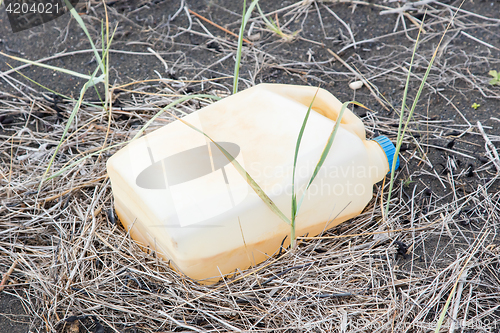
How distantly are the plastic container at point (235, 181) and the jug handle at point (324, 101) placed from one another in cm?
1

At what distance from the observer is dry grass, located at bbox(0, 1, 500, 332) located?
1.21 meters

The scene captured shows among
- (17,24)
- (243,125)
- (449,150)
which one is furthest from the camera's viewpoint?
(17,24)

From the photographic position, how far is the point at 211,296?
1.20 metres

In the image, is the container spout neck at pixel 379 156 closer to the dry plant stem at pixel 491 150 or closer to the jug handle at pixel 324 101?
the jug handle at pixel 324 101

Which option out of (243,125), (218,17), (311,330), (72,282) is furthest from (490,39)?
(72,282)

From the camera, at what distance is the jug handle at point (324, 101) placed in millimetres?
1413

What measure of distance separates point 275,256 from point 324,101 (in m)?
0.56

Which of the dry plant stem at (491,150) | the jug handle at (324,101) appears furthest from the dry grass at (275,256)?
the jug handle at (324,101)

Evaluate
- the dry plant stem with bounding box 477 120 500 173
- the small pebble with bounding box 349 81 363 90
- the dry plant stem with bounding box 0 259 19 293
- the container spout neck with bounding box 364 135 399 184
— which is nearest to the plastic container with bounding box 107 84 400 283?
the container spout neck with bounding box 364 135 399 184

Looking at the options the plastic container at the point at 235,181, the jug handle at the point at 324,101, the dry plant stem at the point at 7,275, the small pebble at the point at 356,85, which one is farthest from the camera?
the small pebble at the point at 356,85

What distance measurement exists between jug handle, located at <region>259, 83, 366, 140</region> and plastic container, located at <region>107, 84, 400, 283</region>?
1cm

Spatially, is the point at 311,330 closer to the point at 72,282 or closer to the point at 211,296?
the point at 211,296

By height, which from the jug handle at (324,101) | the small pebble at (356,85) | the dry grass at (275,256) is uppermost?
the jug handle at (324,101)

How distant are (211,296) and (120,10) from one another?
1.86m
